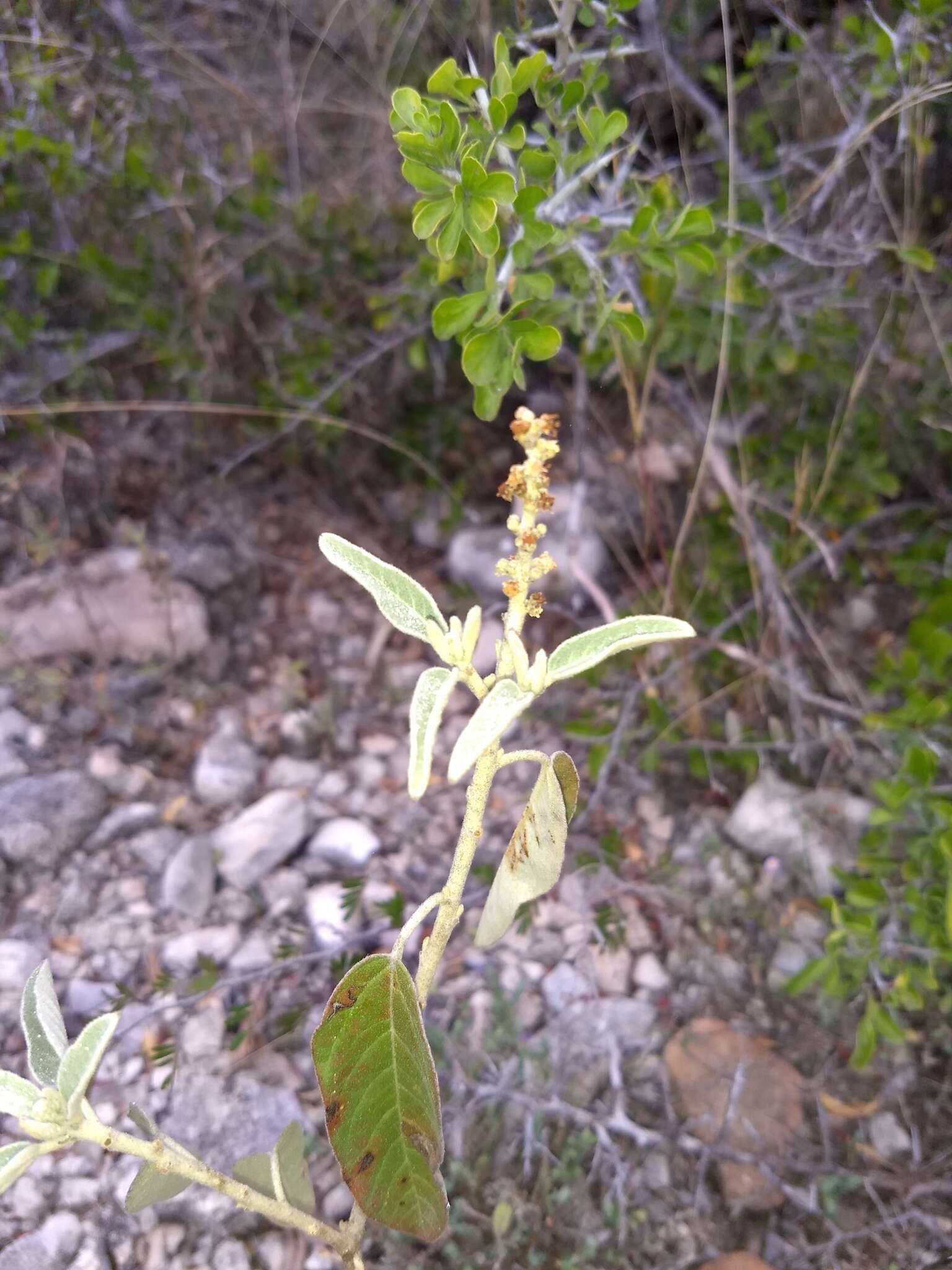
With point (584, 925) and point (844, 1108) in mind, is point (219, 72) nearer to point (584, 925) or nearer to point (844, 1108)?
point (584, 925)

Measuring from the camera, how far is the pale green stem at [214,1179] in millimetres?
862

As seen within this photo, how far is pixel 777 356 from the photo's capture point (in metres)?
1.96

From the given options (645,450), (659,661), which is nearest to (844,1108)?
(659,661)

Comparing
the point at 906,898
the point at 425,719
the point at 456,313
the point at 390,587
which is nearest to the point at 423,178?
the point at 456,313

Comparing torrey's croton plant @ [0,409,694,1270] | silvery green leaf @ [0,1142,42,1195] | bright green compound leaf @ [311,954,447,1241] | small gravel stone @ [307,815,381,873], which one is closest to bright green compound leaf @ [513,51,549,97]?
torrey's croton plant @ [0,409,694,1270]

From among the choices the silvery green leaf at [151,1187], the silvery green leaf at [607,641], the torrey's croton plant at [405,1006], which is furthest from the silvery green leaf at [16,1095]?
the silvery green leaf at [607,641]

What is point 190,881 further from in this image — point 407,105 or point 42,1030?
point 407,105

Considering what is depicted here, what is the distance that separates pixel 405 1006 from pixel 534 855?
0.64 ft

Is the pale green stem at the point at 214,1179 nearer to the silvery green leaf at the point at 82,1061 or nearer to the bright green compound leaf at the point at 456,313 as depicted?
the silvery green leaf at the point at 82,1061

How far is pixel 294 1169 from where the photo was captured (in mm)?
1104

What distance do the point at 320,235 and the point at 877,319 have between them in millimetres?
1342

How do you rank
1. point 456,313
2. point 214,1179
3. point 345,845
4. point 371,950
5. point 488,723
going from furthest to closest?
point 345,845 → point 371,950 → point 456,313 → point 214,1179 → point 488,723

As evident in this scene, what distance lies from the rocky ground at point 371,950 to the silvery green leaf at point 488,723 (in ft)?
2.52

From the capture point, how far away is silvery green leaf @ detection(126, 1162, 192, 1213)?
0.97 m
